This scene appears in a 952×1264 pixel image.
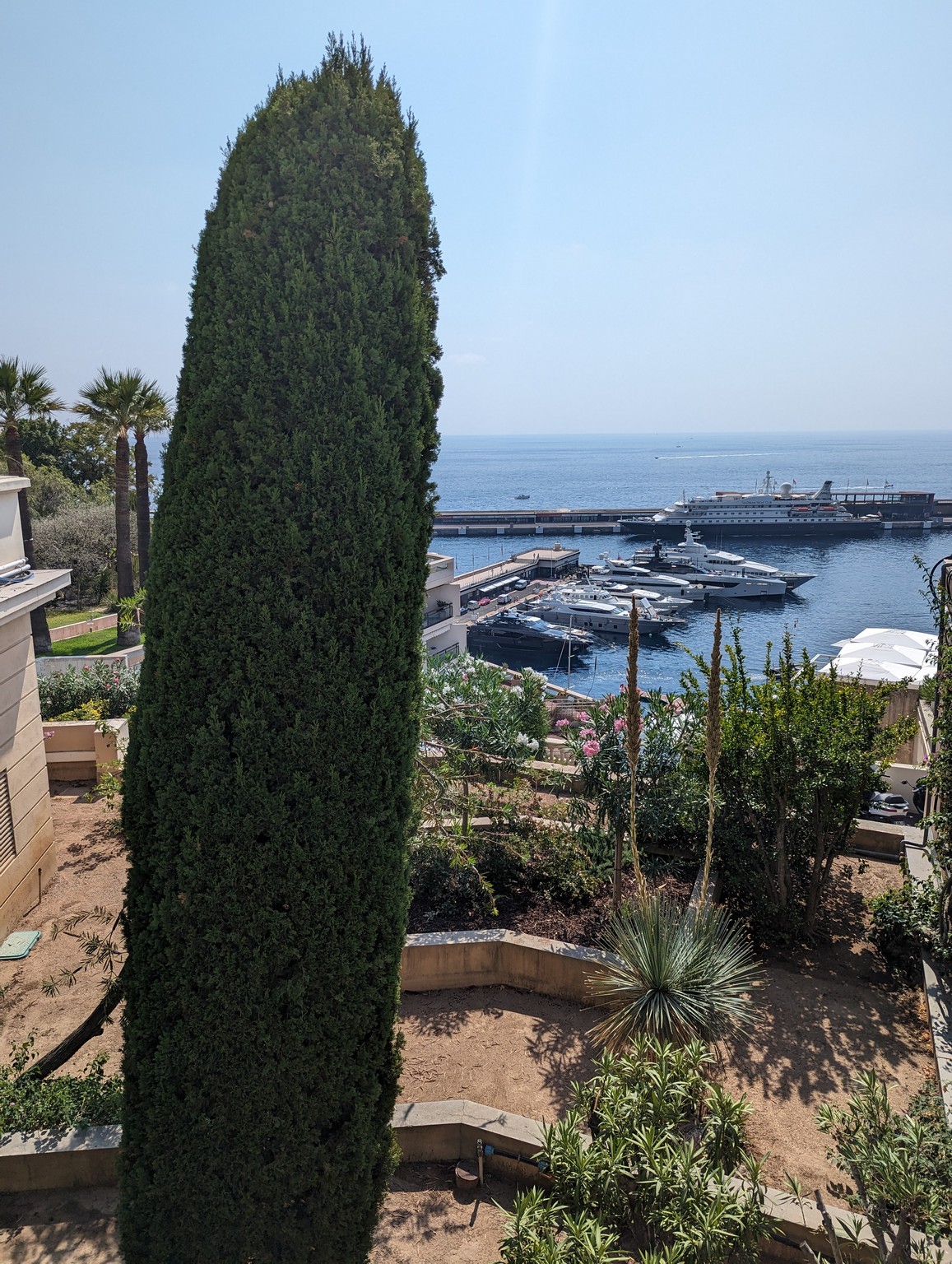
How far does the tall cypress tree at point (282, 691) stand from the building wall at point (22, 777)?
565 centimetres

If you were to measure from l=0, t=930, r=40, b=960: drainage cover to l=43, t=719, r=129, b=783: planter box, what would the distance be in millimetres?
3577

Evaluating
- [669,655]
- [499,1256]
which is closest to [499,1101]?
[499,1256]

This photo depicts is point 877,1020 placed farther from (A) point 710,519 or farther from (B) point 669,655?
(A) point 710,519

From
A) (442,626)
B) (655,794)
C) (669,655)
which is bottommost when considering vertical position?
(669,655)

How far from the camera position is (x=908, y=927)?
6.47m

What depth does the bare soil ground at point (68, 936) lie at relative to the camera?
6.25 metres

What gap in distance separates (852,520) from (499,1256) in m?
89.6

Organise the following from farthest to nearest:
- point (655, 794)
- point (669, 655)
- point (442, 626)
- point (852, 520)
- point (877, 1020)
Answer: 1. point (852, 520)
2. point (669, 655)
3. point (442, 626)
4. point (655, 794)
5. point (877, 1020)

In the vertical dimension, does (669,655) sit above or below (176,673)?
below

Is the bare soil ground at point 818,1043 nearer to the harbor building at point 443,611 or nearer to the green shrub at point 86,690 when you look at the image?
the green shrub at point 86,690

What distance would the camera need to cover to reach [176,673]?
10.7 feet

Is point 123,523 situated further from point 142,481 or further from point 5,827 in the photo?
point 5,827

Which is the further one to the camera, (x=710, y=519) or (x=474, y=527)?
(x=474, y=527)

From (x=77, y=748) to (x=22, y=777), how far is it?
298cm
